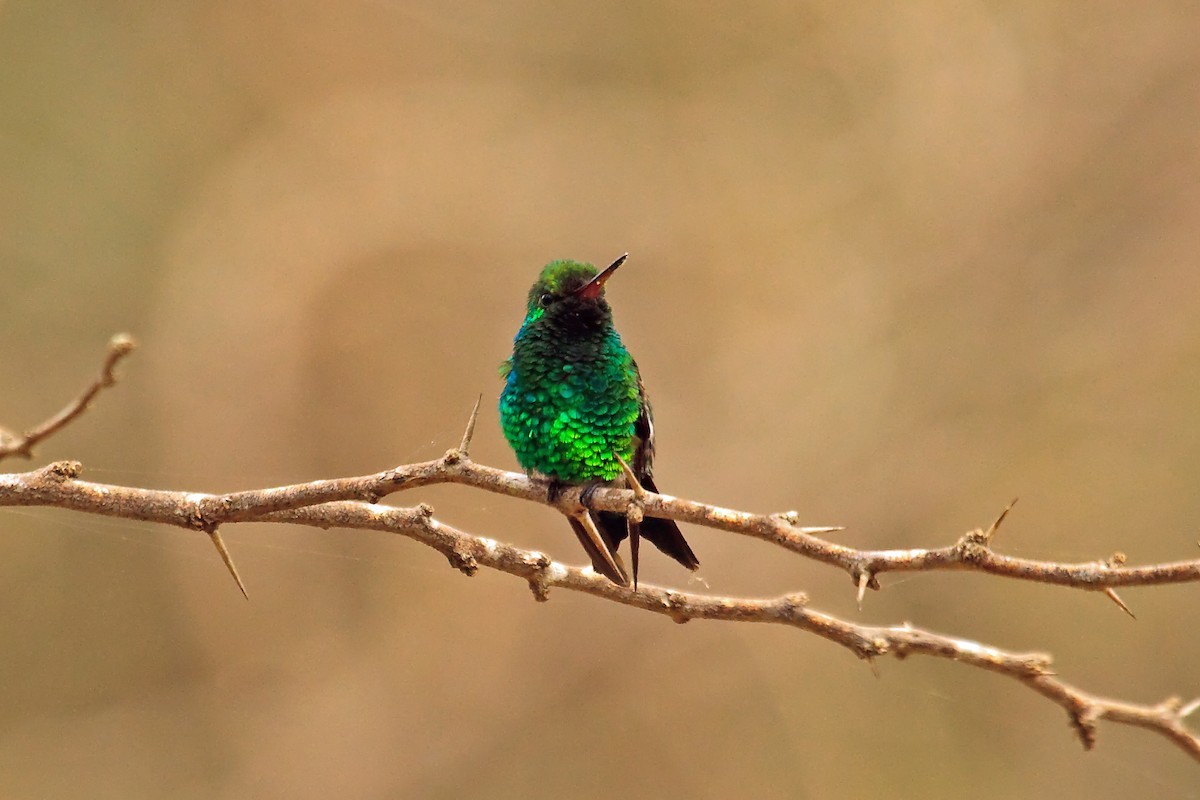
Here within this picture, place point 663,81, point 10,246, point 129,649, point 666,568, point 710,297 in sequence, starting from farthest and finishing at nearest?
point 663,81, point 710,297, point 10,246, point 129,649, point 666,568

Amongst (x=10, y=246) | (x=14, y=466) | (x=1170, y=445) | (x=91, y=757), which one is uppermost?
(x=10, y=246)

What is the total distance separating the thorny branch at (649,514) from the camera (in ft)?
8.34

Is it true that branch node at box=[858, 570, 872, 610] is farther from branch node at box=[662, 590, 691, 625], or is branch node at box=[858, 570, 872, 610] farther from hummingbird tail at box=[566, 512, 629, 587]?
hummingbird tail at box=[566, 512, 629, 587]

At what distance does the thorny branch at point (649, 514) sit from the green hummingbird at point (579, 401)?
2.88ft

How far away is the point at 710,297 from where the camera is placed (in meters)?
12.1

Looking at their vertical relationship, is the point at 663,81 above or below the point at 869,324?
above

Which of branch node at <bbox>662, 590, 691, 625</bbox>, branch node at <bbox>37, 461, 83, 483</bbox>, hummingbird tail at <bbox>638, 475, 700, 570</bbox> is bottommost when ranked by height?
branch node at <bbox>662, 590, 691, 625</bbox>

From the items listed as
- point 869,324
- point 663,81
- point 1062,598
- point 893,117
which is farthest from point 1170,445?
point 663,81

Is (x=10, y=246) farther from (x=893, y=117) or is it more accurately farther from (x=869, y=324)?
(x=893, y=117)

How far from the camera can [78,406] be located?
259 centimetres

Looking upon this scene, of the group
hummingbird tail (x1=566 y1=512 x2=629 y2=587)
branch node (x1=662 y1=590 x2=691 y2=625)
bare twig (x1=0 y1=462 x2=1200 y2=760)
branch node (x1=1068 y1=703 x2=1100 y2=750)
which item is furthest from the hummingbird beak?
branch node (x1=1068 y1=703 x2=1100 y2=750)

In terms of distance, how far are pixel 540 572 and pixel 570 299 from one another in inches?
68.2

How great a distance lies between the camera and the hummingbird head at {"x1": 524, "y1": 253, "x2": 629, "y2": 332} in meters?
4.77

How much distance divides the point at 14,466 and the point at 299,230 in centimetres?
355
